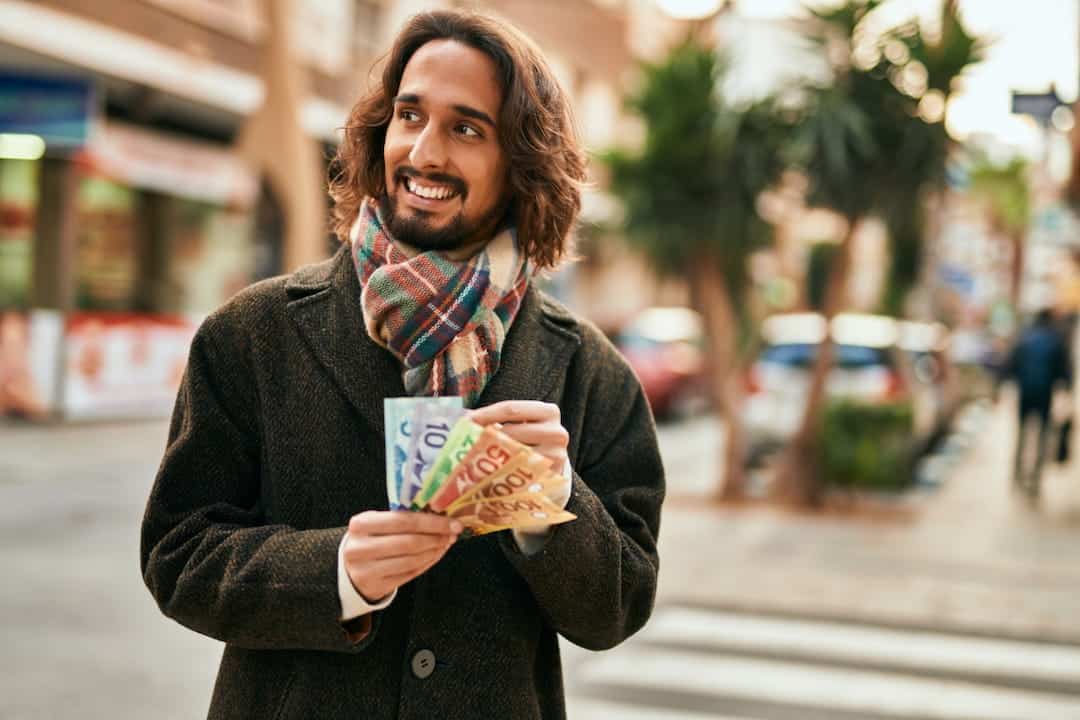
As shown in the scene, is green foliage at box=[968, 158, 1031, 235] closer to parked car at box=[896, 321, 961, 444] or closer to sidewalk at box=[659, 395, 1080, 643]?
parked car at box=[896, 321, 961, 444]

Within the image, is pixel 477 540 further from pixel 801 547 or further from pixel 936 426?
pixel 936 426

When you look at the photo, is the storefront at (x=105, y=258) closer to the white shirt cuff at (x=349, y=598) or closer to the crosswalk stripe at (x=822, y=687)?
the crosswalk stripe at (x=822, y=687)

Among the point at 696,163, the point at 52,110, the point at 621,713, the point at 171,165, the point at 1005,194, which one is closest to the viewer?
the point at 621,713

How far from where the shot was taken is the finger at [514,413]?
63.9 inches

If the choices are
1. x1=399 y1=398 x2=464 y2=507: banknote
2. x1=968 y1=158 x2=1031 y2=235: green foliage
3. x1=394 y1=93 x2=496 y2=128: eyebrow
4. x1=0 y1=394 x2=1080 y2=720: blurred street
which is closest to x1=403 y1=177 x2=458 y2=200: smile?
x1=394 y1=93 x2=496 y2=128: eyebrow

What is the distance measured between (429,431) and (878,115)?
10.6 m

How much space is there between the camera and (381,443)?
1973 mm

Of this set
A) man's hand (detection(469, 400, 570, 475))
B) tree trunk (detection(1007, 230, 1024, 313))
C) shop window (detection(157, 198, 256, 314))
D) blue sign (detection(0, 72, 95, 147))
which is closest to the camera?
man's hand (detection(469, 400, 570, 475))

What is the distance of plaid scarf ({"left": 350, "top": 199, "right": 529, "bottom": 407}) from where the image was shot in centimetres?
191

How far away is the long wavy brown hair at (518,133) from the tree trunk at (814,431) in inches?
394

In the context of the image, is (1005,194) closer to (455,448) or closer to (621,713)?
(621,713)

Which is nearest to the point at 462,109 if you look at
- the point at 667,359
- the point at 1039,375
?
the point at 1039,375

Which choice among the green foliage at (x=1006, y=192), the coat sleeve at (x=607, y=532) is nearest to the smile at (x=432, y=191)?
the coat sleeve at (x=607, y=532)

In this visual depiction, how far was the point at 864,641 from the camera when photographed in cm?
721
